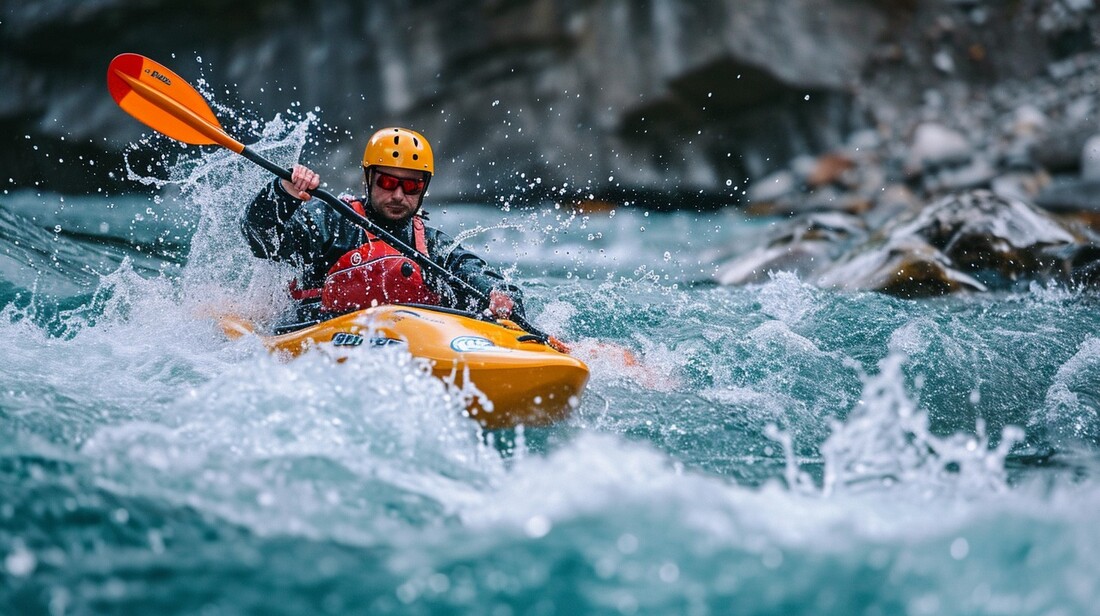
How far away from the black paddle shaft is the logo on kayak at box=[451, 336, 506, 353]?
34 cm

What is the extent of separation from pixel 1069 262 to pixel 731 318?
7.45ft

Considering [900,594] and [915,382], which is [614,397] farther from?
[900,594]

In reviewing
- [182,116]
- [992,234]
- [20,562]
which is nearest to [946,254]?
[992,234]

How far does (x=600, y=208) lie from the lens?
960 cm

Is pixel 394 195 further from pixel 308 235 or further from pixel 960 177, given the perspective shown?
pixel 960 177

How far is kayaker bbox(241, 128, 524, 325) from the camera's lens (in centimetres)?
358

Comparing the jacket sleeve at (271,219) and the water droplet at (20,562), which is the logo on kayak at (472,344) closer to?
the jacket sleeve at (271,219)

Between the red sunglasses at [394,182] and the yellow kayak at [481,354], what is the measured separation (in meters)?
0.71

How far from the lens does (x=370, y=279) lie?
3.58 m

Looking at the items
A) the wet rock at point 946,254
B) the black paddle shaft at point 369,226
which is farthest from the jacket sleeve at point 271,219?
the wet rock at point 946,254

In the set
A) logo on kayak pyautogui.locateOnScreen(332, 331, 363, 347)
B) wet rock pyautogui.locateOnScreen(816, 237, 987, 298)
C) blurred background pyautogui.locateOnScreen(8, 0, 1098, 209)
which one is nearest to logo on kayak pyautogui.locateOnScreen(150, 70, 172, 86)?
logo on kayak pyautogui.locateOnScreen(332, 331, 363, 347)

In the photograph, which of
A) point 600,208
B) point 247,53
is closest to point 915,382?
Result: point 600,208

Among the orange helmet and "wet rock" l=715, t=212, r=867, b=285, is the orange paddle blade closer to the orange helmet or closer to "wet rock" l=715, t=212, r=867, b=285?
the orange helmet

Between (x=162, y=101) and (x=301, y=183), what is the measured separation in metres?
0.75
